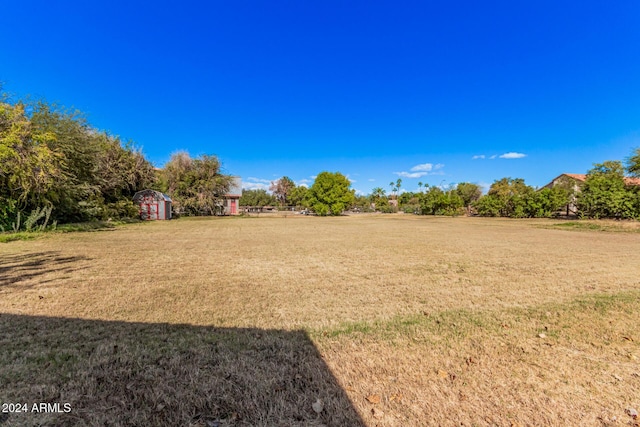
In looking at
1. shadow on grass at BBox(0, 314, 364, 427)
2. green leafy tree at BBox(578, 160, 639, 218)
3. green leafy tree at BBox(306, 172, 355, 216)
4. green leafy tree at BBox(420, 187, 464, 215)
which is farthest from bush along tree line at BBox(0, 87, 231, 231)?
green leafy tree at BBox(420, 187, 464, 215)

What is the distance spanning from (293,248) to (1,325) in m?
7.95

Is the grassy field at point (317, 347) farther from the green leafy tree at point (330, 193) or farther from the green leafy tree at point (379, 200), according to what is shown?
the green leafy tree at point (379, 200)

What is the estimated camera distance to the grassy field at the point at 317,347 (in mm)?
2168

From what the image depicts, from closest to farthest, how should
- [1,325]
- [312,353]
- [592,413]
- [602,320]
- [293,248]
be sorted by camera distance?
1. [592,413]
2. [312,353]
3. [1,325]
4. [602,320]
5. [293,248]

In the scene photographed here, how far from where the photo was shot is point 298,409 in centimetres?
216

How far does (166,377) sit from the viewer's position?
250 cm

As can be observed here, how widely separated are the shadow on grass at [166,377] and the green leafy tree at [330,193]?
4760 cm

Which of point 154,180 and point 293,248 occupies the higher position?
point 154,180

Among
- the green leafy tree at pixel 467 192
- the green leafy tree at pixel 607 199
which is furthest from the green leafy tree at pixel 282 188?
the green leafy tree at pixel 607 199

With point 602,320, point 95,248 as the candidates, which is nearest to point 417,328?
point 602,320

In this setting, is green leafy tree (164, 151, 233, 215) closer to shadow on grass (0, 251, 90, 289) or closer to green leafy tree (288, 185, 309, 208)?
shadow on grass (0, 251, 90, 289)

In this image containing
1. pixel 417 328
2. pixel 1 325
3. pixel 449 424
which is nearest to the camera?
pixel 449 424

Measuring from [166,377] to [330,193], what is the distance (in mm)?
48676

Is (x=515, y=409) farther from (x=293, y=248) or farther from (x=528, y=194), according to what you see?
(x=528, y=194)
